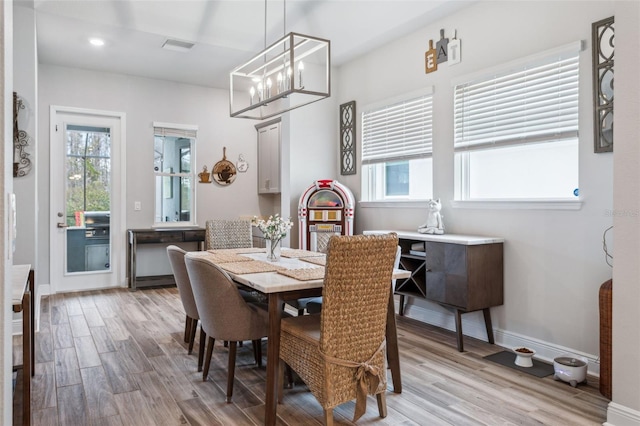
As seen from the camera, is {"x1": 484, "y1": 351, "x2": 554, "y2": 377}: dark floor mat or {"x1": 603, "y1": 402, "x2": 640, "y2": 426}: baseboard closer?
{"x1": 603, "y1": 402, "x2": 640, "y2": 426}: baseboard

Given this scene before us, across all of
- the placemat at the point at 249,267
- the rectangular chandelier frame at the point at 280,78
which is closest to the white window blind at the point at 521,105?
the rectangular chandelier frame at the point at 280,78

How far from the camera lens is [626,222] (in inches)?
89.0

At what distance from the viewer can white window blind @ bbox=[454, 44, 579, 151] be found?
3248mm

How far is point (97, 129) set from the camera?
595cm

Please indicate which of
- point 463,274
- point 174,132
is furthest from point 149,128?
point 463,274

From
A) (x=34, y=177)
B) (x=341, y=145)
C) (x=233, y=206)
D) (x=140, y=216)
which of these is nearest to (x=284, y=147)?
(x=341, y=145)

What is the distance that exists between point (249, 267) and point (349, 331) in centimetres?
101

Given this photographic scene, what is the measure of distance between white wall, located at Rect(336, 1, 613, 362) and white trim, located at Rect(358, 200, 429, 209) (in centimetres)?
7

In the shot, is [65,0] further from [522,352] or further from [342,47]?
[522,352]

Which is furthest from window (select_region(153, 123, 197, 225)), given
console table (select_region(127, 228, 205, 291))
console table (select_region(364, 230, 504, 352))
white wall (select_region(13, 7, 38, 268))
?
console table (select_region(364, 230, 504, 352))

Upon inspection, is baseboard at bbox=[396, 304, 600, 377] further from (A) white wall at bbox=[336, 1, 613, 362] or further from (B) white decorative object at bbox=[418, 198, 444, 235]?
(B) white decorative object at bbox=[418, 198, 444, 235]

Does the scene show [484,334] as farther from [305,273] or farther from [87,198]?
[87,198]

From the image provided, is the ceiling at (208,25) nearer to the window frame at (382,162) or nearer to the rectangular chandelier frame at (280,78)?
the rectangular chandelier frame at (280,78)

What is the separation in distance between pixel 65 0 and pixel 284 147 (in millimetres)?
2633
